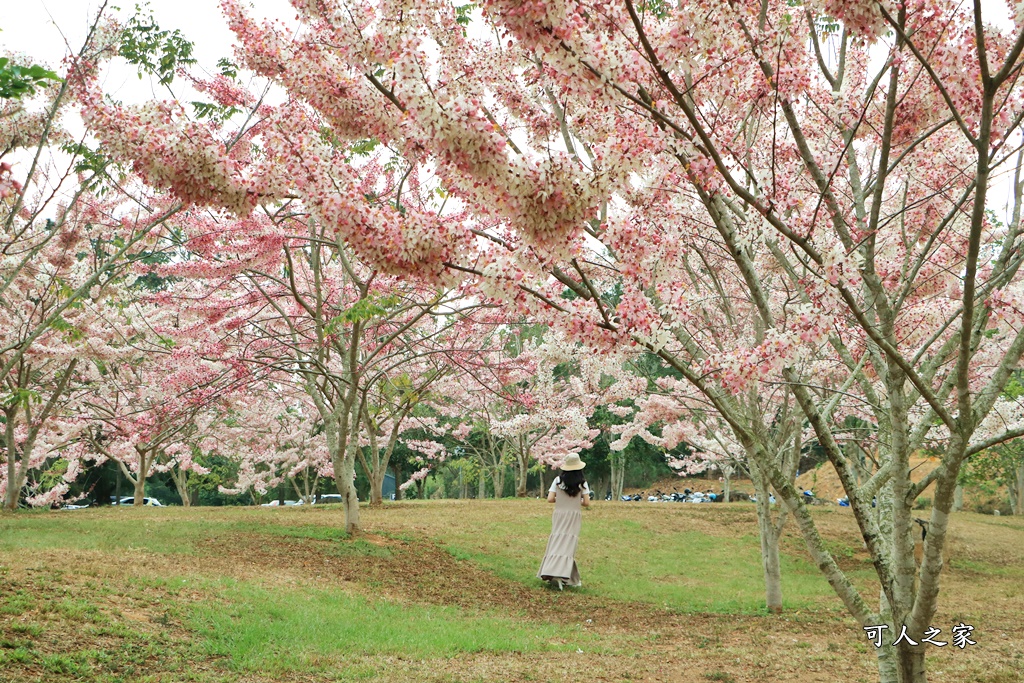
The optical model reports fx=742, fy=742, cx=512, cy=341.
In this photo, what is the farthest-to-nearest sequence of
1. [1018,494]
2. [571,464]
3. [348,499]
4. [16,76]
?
[1018,494]
[348,499]
[571,464]
[16,76]

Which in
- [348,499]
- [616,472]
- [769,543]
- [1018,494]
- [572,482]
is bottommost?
[1018,494]

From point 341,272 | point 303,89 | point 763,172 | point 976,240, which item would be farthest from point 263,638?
point 341,272

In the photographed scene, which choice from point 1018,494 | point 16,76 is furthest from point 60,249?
point 1018,494

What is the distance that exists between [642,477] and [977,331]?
3348 centimetres

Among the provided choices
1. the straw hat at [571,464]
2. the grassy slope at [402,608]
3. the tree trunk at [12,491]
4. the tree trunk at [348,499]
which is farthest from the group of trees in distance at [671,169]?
the tree trunk at [12,491]

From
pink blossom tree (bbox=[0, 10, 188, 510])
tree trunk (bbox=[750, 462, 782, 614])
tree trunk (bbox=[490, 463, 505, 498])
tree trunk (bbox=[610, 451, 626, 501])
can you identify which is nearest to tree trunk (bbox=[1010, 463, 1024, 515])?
tree trunk (bbox=[610, 451, 626, 501])

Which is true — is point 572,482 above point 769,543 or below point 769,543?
above

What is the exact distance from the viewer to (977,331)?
376cm

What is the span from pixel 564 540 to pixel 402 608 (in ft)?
8.97

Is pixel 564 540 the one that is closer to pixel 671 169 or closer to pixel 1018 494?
pixel 671 169

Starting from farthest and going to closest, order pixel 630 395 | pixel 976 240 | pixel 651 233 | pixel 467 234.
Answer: pixel 630 395 → pixel 651 233 → pixel 467 234 → pixel 976 240

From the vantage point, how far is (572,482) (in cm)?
968

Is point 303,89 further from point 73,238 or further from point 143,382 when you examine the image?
point 143,382

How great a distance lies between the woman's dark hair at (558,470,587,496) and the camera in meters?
9.64
